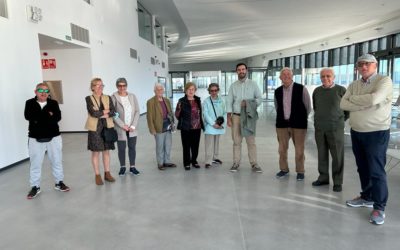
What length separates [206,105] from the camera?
4828 millimetres

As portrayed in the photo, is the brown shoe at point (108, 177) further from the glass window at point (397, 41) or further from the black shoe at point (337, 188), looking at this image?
the glass window at point (397, 41)

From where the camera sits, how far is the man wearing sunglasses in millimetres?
3576

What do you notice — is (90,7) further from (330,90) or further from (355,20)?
(355,20)

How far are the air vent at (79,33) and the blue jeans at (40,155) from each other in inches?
162

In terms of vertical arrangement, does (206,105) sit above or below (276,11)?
below

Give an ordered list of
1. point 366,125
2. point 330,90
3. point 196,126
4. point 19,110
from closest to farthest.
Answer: point 366,125, point 330,90, point 196,126, point 19,110

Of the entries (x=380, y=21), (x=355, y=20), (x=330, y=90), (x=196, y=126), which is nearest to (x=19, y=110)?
(x=196, y=126)

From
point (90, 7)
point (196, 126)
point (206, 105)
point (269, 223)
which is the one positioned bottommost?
point (269, 223)

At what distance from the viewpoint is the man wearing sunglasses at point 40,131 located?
358cm

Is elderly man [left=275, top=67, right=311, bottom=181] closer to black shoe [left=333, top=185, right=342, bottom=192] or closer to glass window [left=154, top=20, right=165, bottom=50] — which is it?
black shoe [left=333, top=185, right=342, bottom=192]


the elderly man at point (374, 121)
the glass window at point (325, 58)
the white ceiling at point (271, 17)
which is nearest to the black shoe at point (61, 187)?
the elderly man at point (374, 121)

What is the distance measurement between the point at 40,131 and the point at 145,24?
1138 centimetres

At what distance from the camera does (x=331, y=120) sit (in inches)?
144

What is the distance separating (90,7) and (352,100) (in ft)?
23.1
